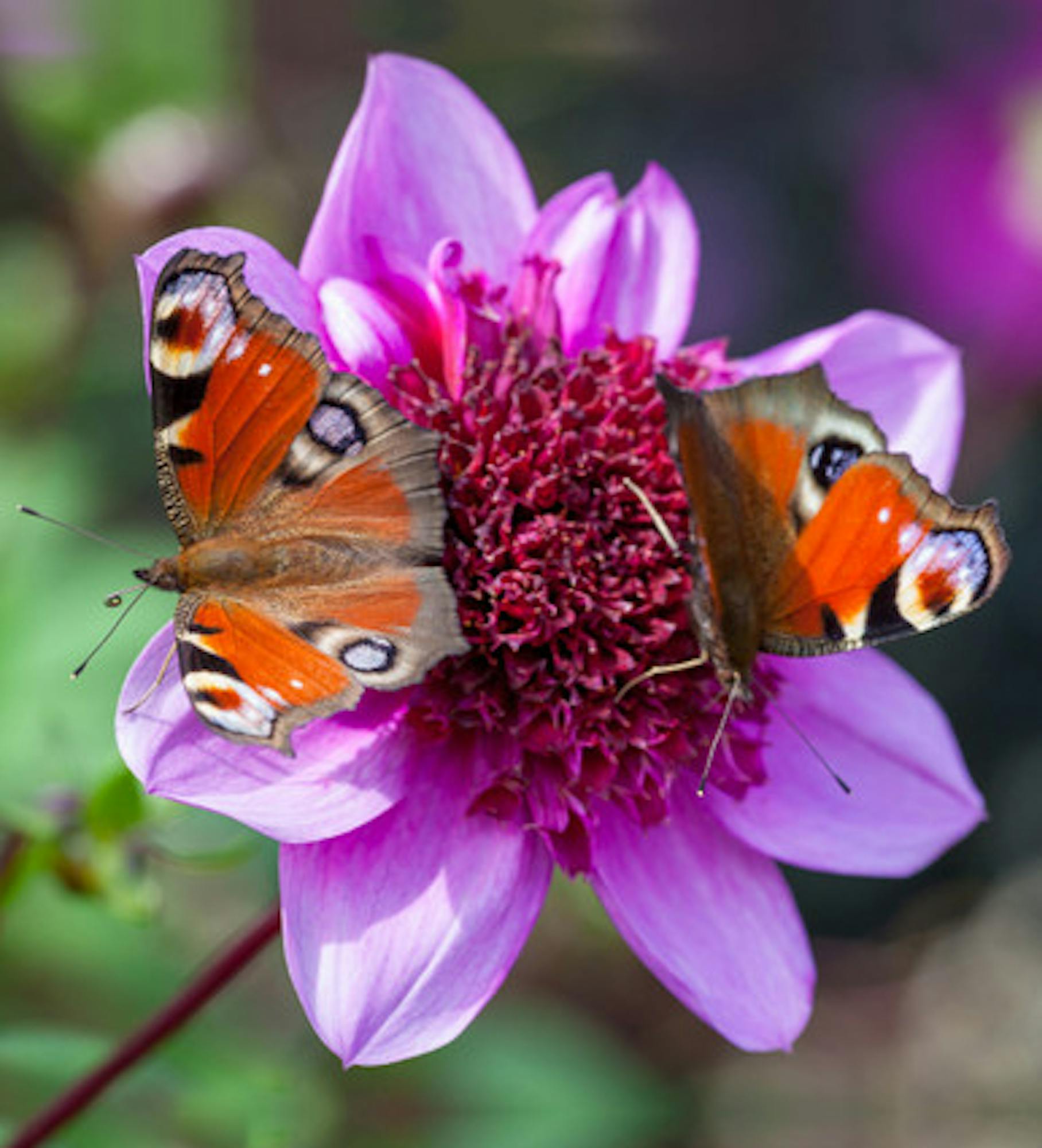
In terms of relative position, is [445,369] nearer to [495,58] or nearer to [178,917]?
[178,917]

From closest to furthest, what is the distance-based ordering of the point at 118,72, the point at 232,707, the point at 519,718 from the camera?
the point at 232,707
the point at 519,718
the point at 118,72

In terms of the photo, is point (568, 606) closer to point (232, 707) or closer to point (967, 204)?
point (232, 707)

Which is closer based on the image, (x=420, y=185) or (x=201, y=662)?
(x=201, y=662)

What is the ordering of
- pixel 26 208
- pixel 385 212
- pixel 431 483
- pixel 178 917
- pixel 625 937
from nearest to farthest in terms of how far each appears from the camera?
pixel 431 483 → pixel 625 937 → pixel 385 212 → pixel 178 917 → pixel 26 208

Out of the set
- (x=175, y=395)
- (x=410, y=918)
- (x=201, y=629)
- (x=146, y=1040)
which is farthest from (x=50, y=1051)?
(x=175, y=395)

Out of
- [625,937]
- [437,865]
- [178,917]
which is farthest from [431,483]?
[178,917]

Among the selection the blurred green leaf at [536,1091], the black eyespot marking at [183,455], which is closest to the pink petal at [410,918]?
the black eyespot marking at [183,455]

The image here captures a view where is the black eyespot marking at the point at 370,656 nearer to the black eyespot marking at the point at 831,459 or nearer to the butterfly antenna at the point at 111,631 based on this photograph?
the butterfly antenna at the point at 111,631
